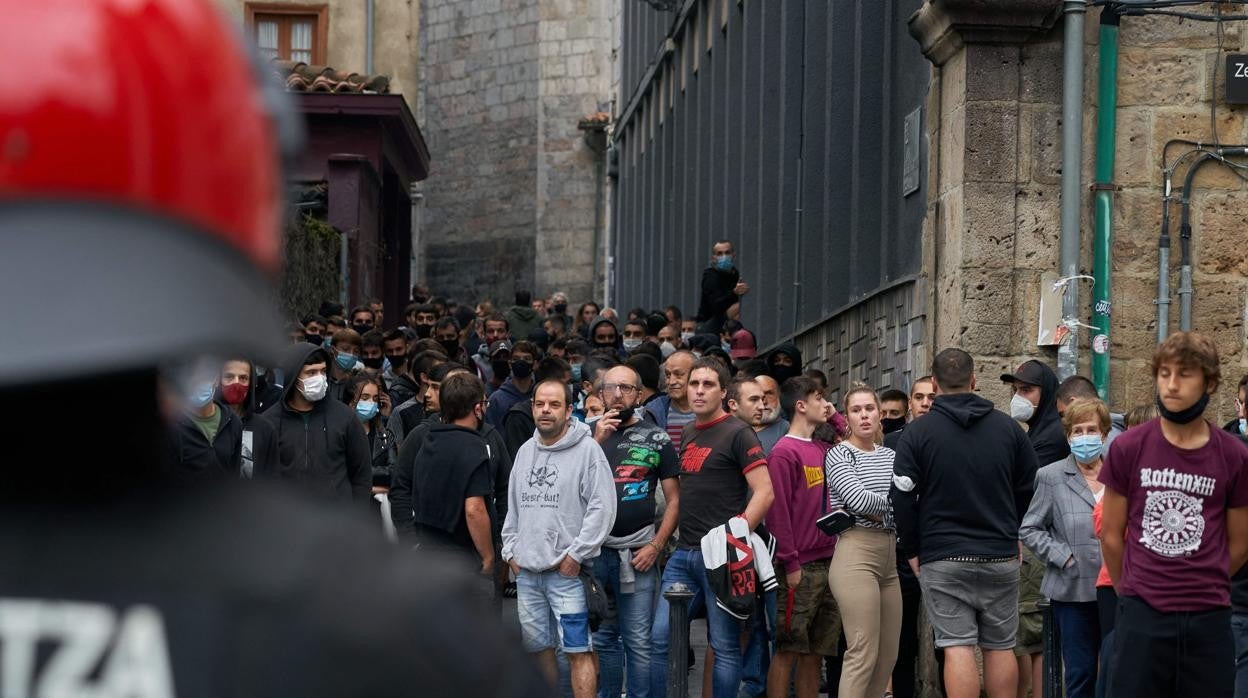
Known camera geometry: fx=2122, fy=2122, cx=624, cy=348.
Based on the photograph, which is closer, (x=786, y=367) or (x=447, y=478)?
(x=447, y=478)

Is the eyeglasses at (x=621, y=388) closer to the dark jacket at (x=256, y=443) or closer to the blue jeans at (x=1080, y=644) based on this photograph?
the dark jacket at (x=256, y=443)

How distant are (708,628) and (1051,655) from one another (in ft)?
5.43

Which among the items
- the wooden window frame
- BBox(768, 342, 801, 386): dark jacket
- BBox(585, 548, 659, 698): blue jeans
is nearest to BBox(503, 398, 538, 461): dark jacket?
BBox(768, 342, 801, 386): dark jacket

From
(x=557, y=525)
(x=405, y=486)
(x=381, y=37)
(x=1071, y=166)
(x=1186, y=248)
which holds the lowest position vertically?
(x=557, y=525)

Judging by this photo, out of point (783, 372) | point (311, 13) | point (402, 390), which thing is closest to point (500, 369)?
point (402, 390)

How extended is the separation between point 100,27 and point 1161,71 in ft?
39.7

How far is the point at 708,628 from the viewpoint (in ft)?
34.2

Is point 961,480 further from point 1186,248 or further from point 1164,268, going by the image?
point 1186,248

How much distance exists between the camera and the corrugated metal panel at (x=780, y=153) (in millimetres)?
16344

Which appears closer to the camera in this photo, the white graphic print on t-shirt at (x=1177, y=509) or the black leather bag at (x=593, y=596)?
the white graphic print on t-shirt at (x=1177, y=509)

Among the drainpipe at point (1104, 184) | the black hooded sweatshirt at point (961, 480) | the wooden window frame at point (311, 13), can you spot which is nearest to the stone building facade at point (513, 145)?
the wooden window frame at point (311, 13)

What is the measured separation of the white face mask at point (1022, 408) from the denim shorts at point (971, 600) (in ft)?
5.85

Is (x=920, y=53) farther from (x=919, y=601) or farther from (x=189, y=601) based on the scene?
(x=189, y=601)

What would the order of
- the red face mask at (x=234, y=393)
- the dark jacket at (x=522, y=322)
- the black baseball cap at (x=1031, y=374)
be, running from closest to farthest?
1. the red face mask at (x=234, y=393)
2. the black baseball cap at (x=1031, y=374)
3. the dark jacket at (x=522, y=322)
